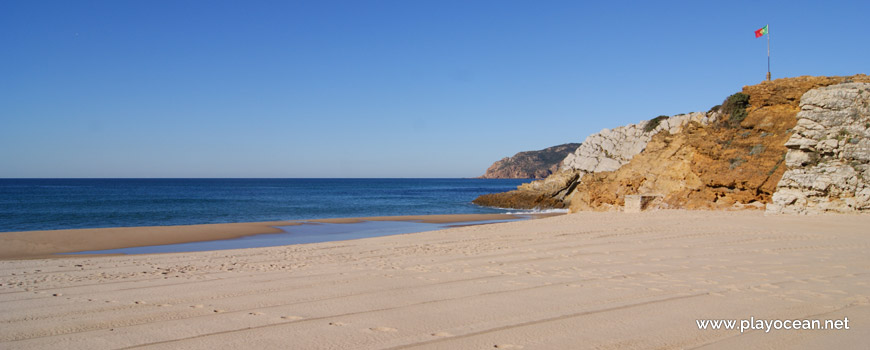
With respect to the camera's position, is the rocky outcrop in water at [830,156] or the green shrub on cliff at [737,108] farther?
the green shrub on cliff at [737,108]

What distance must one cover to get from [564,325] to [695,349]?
0.95 metres

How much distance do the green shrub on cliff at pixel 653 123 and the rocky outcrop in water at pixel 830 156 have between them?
65.0 feet

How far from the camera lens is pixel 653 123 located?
3444 centimetres

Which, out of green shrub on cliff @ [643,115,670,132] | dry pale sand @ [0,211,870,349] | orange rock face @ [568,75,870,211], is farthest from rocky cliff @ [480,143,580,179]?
dry pale sand @ [0,211,870,349]

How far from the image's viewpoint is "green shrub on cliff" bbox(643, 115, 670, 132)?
3394cm

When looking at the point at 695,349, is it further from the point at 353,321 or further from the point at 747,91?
the point at 747,91

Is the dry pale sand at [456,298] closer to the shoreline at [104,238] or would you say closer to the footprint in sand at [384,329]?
the footprint in sand at [384,329]

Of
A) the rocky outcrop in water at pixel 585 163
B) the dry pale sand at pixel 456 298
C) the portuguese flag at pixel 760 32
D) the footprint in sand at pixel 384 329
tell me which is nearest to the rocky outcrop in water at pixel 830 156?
the dry pale sand at pixel 456 298

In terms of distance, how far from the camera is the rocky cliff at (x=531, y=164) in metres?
152

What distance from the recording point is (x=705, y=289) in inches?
207

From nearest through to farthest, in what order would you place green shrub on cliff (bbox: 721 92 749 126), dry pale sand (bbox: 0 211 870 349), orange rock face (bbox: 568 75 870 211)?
dry pale sand (bbox: 0 211 870 349)
orange rock face (bbox: 568 75 870 211)
green shrub on cliff (bbox: 721 92 749 126)

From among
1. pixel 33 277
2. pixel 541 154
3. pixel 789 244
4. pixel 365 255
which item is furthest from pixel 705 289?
pixel 541 154

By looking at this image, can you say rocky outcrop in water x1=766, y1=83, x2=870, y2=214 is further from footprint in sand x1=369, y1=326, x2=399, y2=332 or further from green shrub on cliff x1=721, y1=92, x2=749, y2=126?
footprint in sand x1=369, y1=326, x2=399, y2=332

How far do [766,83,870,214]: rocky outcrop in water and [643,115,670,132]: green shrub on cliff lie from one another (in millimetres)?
19812
